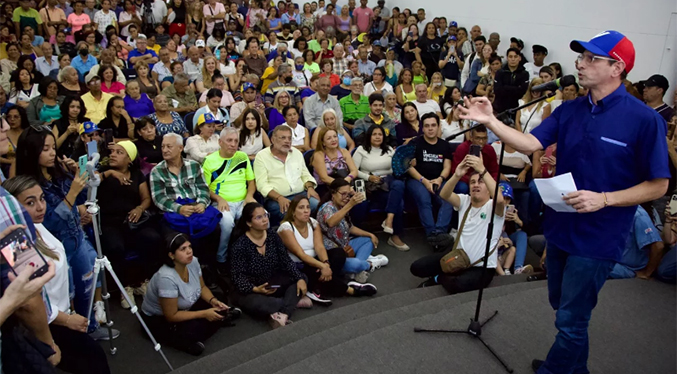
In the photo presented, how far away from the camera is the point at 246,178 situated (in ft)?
15.4

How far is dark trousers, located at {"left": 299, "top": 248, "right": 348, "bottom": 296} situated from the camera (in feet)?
13.2

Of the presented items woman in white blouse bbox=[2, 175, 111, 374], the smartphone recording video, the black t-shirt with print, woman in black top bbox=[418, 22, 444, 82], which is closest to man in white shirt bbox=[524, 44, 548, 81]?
woman in black top bbox=[418, 22, 444, 82]

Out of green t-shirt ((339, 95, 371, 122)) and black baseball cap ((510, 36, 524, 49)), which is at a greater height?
black baseball cap ((510, 36, 524, 49))

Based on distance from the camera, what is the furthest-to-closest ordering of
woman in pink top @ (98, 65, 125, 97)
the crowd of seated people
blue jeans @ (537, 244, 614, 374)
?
woman in pink top @ (98, 65, 125, 97), the crowd of seated people, blue jeans @ (537, 244, 614, 374)

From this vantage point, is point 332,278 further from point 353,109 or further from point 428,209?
point 353,109

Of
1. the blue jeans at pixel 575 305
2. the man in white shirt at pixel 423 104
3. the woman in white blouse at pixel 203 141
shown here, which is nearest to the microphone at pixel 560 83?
the blue jeans at pixel 575 305

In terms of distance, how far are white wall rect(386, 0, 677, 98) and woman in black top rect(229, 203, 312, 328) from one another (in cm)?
545

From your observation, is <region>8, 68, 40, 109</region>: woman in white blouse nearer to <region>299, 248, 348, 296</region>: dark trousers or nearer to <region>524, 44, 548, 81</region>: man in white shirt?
<region>299, 248, 348, 296</region>: dark trousers

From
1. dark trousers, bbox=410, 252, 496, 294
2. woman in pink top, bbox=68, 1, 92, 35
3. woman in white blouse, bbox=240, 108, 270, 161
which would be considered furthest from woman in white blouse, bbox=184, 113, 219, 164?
woman in pink top, bbox=68, 1, 92, 35

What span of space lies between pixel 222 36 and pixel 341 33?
9.00 ft

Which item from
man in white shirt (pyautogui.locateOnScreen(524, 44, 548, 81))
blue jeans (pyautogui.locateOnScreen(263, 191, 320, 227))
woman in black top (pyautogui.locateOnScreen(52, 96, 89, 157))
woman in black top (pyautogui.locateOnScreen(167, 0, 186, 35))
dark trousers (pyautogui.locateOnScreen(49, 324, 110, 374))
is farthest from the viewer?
woman in black top (pyautogui.locateOnScreen(167, 0, 186, 35))

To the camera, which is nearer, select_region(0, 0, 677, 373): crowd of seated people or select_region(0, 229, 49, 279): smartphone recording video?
select_region(0, 229, 49, 279): smartphone recording video

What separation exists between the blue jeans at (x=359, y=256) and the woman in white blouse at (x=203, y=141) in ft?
5.23

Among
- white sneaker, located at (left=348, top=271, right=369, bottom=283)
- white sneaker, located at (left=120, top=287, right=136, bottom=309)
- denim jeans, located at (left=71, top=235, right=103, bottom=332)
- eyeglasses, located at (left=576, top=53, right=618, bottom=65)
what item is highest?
eyeglasses, located at (left=576, top=53, right=618, bottom=65)
